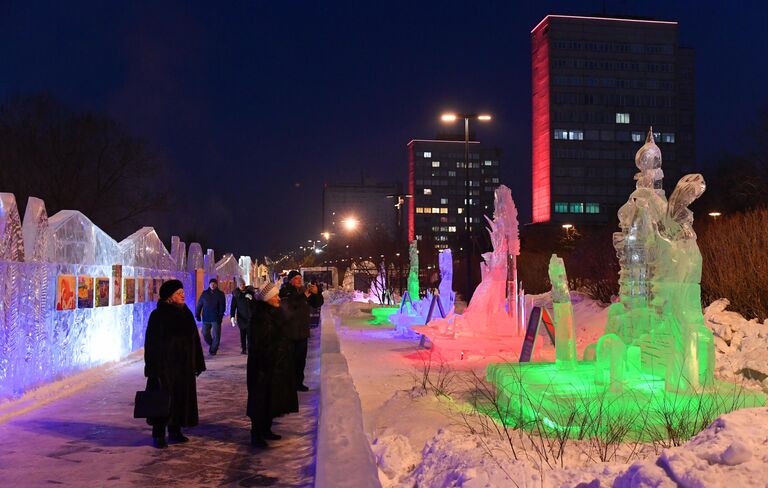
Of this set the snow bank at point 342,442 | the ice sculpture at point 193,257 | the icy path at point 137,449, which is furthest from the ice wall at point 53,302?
the ice sculpture at point 193,257

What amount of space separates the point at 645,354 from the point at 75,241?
998cm

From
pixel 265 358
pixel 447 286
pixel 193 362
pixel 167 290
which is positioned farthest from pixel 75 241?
pixel 447 286

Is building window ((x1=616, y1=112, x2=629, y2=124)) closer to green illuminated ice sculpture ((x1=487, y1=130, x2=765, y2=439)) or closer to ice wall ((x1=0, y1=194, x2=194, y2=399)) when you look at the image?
ice wall ((x1=0, y1=194, x2=194, y2=399))

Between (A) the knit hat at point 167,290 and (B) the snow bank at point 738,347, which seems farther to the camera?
(B) the snow bank at point 738,347

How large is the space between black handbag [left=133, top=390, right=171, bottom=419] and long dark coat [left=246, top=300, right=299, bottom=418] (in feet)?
2.82

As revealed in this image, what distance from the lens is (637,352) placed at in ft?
27.0

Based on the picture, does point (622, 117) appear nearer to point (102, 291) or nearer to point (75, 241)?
point (102, 291)

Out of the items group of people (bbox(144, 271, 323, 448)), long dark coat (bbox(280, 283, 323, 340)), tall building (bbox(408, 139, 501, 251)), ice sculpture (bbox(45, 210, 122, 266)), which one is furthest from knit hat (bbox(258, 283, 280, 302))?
Result: tall building (bbox(408, 139, 501, 251))

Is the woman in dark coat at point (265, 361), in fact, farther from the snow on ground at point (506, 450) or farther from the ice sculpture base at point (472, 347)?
the ice sculpture base at point (472, 347)

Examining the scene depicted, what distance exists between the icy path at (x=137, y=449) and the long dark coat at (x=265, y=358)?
45cm

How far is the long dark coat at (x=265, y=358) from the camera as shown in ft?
23.9

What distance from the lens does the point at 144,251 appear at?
17.9 meters

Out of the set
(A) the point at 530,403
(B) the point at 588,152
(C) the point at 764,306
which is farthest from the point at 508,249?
(B) the point at 588,152

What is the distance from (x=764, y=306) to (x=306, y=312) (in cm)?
905
